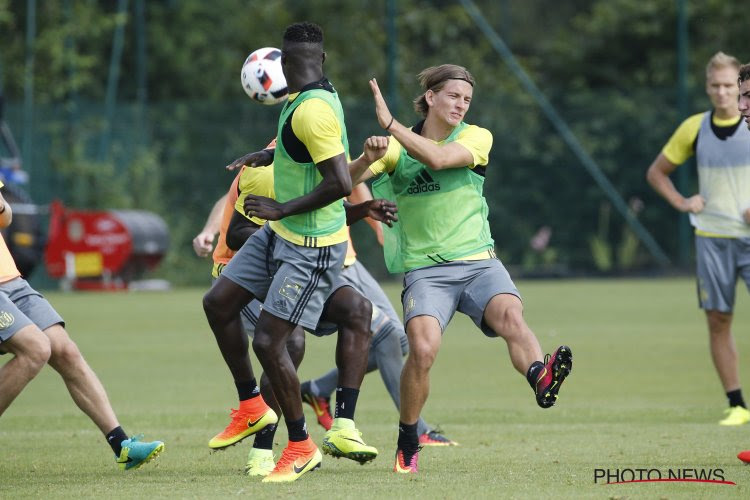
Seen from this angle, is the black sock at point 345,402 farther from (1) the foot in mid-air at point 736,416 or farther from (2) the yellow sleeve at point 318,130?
(1) the foot in mid-air at point 736,416

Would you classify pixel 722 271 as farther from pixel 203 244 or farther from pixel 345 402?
pixel 203 244

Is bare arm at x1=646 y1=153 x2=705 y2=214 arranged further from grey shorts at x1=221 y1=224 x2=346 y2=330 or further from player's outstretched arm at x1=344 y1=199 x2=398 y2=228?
grey shorts at x1=221 y1=224 x2=346 y2=330

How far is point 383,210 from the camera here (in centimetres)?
713

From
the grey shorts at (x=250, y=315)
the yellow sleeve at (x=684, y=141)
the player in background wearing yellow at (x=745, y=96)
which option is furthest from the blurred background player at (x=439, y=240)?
the yellow sleeve at (x=684, y=141)

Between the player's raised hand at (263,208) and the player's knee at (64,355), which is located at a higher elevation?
the player's raised hand at (263,208)

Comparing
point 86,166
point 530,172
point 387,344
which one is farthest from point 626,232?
point 387,344

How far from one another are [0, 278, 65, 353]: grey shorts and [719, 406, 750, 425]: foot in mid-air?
15.5 feet

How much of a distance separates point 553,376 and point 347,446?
1.12 metres

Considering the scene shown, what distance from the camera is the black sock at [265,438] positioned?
7.61 meters

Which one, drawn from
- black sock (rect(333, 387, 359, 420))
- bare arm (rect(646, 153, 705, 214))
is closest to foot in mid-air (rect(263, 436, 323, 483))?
black sock (rect(333, 387, 359, 420))

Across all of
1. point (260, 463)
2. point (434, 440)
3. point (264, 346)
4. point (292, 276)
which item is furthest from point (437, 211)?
point (434, 440)

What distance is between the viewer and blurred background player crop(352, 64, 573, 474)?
726 centimetres

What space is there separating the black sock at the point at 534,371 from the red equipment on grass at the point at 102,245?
680 inches

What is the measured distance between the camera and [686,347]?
47.7 feet
